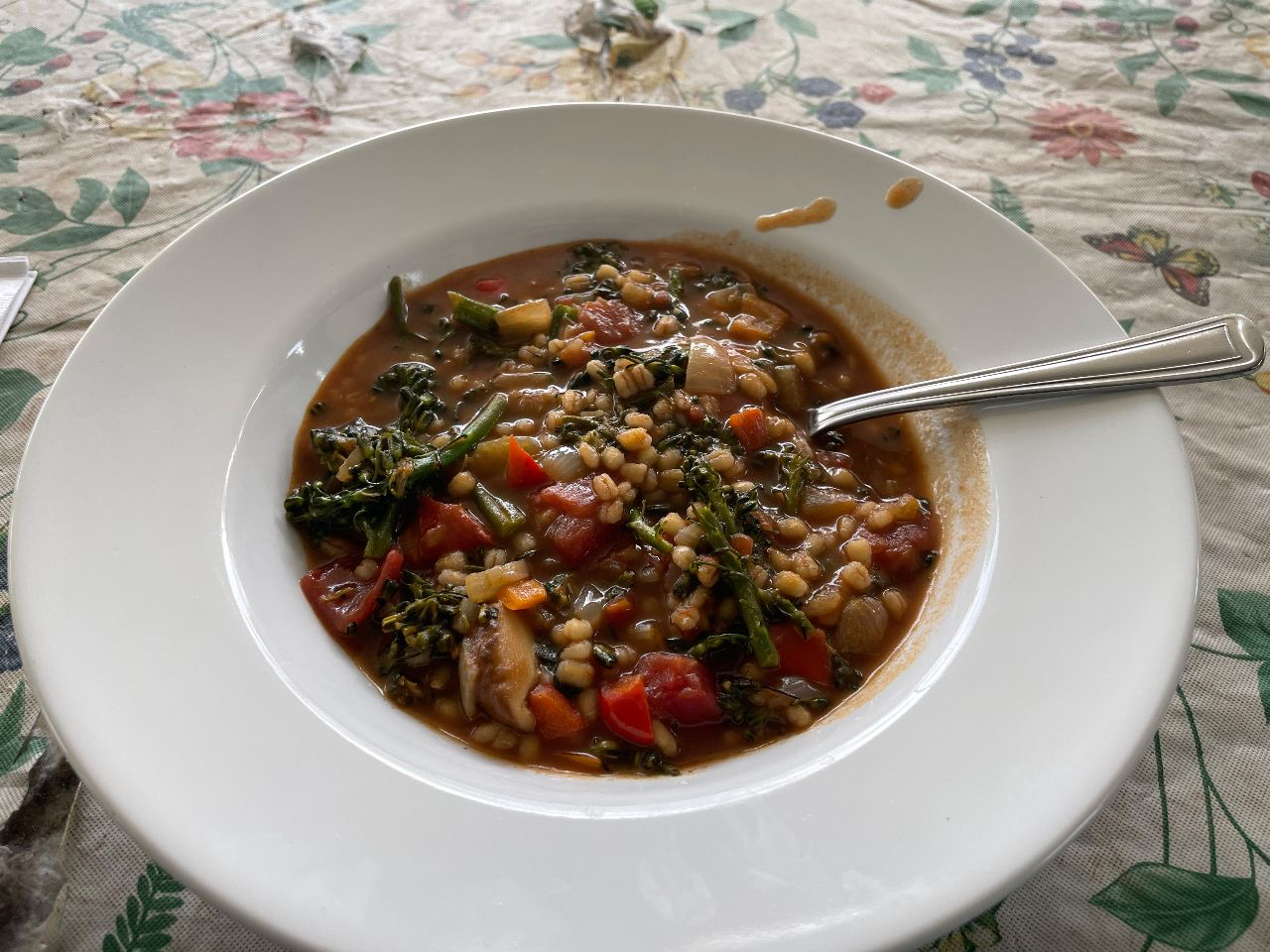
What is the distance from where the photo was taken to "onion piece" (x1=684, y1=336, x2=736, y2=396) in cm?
371

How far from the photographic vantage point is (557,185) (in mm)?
4121

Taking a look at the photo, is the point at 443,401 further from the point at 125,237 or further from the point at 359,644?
the point at 125,237

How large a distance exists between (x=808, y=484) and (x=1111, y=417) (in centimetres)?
112

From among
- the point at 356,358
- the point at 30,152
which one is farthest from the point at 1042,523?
the point at 30,152

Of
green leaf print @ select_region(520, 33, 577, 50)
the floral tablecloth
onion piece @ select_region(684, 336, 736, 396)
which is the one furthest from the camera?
green leaf print @ select_region(520, 33, 577, 50)

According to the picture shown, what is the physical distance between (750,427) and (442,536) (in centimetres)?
133

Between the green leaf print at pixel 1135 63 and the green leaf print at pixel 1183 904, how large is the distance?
4912 mm

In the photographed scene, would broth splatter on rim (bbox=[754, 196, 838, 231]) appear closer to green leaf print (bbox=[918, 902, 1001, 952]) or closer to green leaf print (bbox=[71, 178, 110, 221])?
green leaf print (bbox=[918, 902, 1001, 952])

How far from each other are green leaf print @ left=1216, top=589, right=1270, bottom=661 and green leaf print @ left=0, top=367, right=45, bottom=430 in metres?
4.76

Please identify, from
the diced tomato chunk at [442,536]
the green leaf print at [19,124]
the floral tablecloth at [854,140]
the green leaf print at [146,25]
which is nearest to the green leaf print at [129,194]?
the floral tablecloth at [854,140]

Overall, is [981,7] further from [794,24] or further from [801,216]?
[801,216]

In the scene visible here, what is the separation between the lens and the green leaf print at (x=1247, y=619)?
305 centimetres

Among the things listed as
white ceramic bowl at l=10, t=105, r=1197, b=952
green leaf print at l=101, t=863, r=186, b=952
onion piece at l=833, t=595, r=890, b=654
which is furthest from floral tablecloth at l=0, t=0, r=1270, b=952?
onion piece at l=833, t=595, r=890, b=654

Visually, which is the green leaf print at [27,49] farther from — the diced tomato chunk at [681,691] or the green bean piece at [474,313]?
the diced tomato chunk at [681,691]
